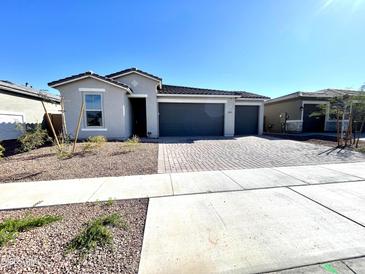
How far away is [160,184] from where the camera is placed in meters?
4.71

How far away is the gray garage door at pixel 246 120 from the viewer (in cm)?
1584

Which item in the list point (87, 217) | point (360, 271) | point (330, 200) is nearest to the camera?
point (360, 271)

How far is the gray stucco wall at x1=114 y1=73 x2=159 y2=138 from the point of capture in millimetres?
12930

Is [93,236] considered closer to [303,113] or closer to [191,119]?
[191,119]

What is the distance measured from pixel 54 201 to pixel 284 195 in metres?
4.92

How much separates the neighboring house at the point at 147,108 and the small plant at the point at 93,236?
933cm

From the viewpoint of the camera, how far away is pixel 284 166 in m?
6.43

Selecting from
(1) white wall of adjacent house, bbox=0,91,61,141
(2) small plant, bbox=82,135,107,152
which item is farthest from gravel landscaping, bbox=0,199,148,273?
(1) white wall of adjacent house, bbox=0,91,61,141

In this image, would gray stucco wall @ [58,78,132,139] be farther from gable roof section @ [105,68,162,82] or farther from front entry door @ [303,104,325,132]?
front entry door @ [303,104,325,132]

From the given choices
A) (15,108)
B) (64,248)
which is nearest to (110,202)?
(64,248)

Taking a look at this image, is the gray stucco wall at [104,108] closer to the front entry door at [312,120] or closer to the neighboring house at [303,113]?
the neighboring house at [303,113]

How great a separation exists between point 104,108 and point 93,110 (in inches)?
27.4

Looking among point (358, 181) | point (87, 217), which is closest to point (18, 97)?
point (87, 217)

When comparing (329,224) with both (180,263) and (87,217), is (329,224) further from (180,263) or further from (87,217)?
(87,217)
